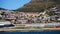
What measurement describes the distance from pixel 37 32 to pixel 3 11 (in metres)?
1.43

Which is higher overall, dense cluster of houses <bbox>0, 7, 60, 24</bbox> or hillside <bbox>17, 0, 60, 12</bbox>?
hillside <bbox>17, 0, 60, 12</bbox>

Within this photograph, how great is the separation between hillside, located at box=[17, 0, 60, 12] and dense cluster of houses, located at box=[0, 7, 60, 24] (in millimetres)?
149

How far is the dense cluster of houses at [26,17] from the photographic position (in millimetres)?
5965

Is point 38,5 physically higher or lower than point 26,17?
higher

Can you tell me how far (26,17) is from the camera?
602cm

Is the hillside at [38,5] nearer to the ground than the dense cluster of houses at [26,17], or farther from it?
farther from it

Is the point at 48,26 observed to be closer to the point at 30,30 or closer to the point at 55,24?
the point at 55,24

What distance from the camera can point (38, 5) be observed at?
20.0 ft

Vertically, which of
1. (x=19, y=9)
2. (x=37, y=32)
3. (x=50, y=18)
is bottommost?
(x=37, y=32)

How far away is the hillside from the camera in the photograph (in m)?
6.01

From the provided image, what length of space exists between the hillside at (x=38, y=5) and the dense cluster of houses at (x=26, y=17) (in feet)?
0.49

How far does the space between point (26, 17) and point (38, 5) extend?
0.62 metres

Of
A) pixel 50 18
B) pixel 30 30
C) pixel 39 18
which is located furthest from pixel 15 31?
pixel 50 18

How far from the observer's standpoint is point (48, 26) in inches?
233
